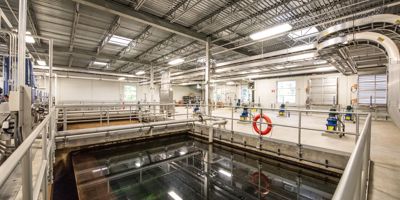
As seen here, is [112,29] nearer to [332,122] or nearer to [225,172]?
[225,172]

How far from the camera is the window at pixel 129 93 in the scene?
1839 centimetres

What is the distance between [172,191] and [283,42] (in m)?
7.10

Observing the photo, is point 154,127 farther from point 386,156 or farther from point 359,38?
point 359,38

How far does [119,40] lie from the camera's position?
797 centimetres

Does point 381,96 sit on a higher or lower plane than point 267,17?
lower

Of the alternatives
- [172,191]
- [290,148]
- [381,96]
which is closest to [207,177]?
[172,191]

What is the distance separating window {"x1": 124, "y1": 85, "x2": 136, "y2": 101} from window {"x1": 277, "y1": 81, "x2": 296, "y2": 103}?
1374 centimetres

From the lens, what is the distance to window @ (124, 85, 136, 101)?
60.3ft

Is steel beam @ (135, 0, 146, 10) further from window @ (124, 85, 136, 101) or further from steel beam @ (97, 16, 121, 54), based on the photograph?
window @ (124, 85, 136, 101)

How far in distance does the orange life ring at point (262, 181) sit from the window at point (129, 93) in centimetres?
1703

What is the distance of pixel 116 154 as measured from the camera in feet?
16.4

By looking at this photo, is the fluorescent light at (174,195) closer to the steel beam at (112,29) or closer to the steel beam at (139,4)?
the steel beam at (139,4)

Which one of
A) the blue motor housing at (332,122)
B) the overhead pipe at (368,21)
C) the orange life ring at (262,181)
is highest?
the overhead pipe at (368,21)

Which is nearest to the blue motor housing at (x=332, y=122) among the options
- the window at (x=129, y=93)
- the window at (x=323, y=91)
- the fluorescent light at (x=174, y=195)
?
the fluorescent light at (x=174, y=195)
